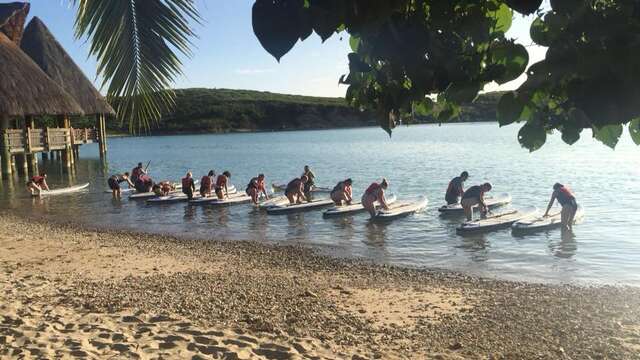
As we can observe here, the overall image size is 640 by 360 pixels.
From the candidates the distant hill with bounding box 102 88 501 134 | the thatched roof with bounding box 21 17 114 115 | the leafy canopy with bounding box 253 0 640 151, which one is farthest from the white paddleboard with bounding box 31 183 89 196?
the distant hill with bounding box 102 88 501 134

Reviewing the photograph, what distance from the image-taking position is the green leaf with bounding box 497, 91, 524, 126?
1833mm

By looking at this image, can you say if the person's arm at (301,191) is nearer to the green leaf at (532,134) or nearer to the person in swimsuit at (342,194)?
the person in swimsuit at (342,194)

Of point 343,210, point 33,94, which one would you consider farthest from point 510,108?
point 33,94

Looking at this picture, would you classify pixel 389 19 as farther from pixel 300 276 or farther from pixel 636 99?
pixel 300 276

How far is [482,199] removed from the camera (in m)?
15.9

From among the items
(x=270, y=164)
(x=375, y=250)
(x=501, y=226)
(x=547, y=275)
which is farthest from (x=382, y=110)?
(x=270, y=164)

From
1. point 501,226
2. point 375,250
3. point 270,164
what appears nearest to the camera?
point 375,250

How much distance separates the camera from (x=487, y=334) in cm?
725

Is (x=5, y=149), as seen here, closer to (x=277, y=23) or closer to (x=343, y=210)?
(x=343, y=210)

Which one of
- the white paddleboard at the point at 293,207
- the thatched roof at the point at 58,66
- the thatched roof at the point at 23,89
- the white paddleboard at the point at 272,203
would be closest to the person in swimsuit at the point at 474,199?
the white paddleboard at the point at 293,207

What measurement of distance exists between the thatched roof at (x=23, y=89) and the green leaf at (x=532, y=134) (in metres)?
29.3

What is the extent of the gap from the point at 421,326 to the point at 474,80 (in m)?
5.90

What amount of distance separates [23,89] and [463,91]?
3007 centimetres

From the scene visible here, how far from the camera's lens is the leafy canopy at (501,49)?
5.13 feet
